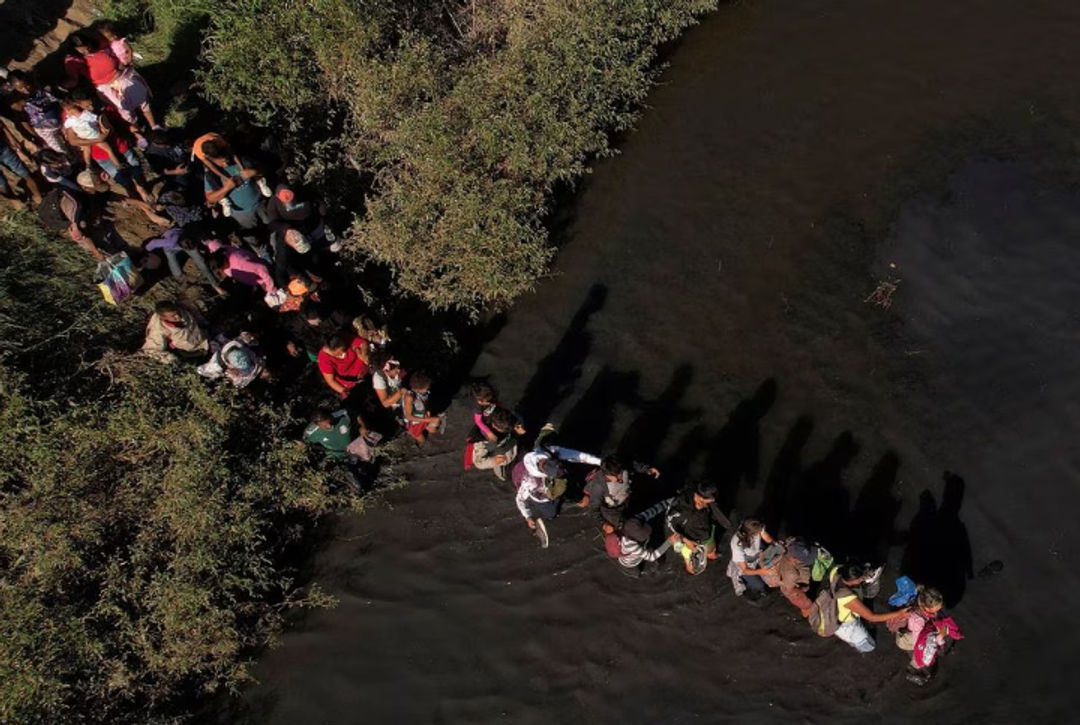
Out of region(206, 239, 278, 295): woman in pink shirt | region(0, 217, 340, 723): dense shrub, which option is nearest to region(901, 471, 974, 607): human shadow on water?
region(0, 217, 340, 723): dense shrub

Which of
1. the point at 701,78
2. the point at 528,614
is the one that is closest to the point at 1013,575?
the point at 528,614

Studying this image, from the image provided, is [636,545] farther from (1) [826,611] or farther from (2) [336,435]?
Answer: (2) [336,435]

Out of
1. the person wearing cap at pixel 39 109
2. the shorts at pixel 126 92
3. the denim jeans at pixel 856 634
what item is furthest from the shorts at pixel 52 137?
the denim jeans at pixel 856 634

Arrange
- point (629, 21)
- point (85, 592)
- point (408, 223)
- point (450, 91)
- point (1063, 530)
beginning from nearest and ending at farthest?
point (85, 592) → point (1063, 530) → point (408, 223) → point (450, 91) → point (629, 21)

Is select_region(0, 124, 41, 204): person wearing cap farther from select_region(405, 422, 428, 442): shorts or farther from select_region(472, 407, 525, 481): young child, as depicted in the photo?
select_region(472, 407, 525, 481): young child

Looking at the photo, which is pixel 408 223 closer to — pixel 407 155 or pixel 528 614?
pixel 407 155

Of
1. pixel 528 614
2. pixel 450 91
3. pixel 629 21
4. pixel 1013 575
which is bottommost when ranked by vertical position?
pixel 528 614

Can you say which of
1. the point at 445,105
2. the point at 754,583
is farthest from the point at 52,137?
the point at 754,583
